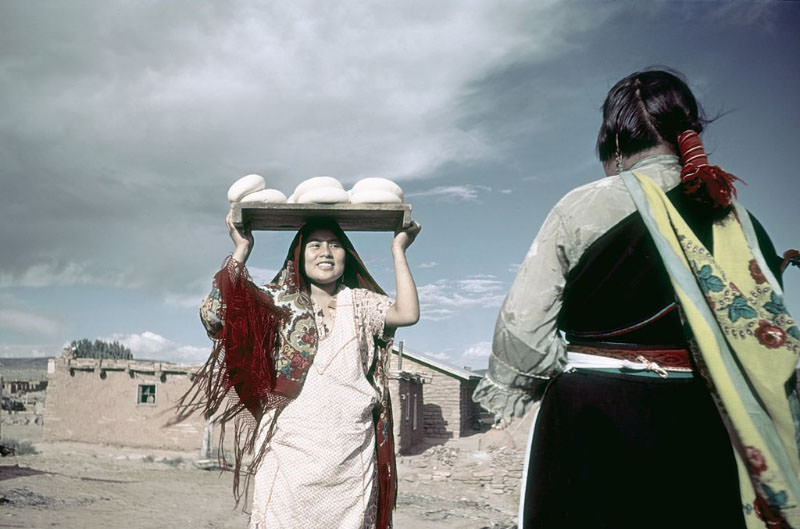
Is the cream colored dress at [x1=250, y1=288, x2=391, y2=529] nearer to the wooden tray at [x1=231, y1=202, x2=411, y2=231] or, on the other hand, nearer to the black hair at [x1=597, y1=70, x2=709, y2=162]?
the wooden tray at [x1=231, y1=202, x2=411, y2=231]

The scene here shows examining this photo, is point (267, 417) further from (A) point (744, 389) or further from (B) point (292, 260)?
(A) point (744, 389)

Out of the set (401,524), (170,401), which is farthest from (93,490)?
(170,401)

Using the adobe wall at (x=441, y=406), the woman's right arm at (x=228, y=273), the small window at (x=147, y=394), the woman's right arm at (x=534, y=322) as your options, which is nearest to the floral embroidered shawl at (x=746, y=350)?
the woman's right arm at (x=534, y=322)

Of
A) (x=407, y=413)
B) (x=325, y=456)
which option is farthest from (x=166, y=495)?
(x=325, y=456)

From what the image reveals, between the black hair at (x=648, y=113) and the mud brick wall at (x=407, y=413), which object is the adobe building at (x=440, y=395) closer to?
the mud brick wall at (x=407, y=413)

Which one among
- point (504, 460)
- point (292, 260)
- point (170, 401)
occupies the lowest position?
point (504, 460)

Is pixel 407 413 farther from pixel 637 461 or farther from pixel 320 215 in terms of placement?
pixel 637 461

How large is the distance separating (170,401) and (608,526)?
888 inches

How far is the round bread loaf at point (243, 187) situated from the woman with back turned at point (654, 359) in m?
1.47

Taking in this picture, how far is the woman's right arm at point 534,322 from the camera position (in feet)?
5.07

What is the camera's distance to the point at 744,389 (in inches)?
55.1

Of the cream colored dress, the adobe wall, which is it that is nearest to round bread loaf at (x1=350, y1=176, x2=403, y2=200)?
the cream colored dress

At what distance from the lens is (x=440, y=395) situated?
82.0 ft

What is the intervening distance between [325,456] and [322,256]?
918 millimetres
